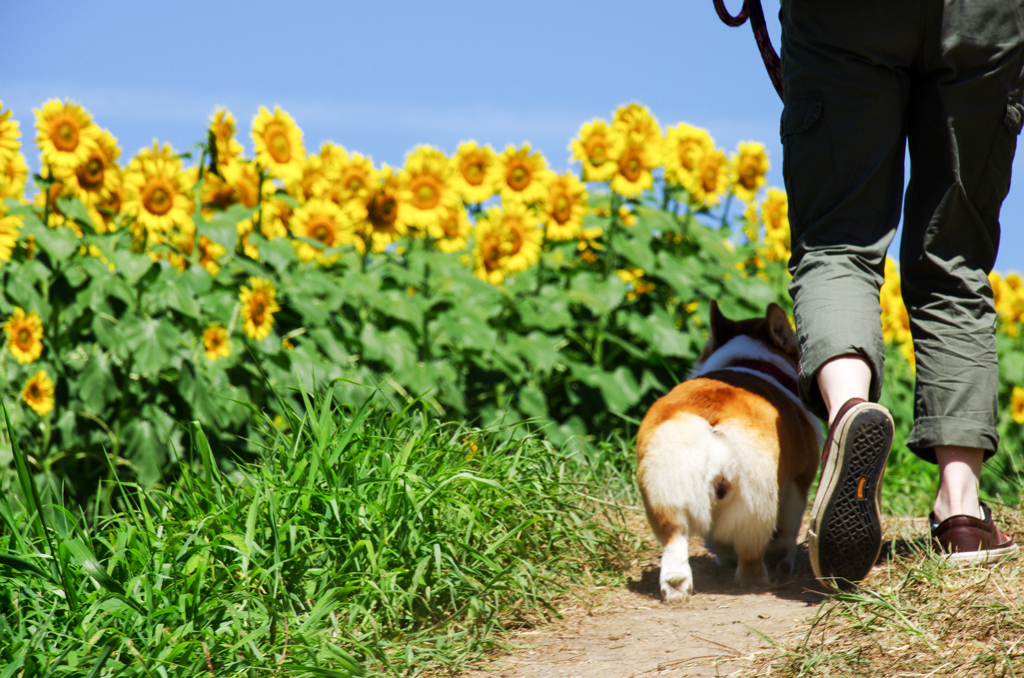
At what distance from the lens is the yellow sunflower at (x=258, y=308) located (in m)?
4.12

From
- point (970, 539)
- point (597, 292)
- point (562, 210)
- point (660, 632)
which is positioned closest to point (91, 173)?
point (562, 210)

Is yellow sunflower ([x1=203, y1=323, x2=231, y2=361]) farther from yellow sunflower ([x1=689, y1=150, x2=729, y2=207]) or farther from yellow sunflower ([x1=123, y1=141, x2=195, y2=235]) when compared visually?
yellow sunflower ([x1=689, y1=150, x2=729, y2=207])

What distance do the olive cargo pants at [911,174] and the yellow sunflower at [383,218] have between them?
2537mm

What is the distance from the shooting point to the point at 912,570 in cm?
227

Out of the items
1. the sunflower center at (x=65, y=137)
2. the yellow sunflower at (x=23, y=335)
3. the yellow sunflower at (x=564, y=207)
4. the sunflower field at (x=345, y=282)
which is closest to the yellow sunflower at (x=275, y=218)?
the sunflower field at (x=345, y=282)

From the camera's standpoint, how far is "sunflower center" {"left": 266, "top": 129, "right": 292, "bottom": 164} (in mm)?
4484

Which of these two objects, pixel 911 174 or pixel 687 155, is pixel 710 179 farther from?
pixel 911 174

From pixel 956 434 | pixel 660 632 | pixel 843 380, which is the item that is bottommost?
pixel 660 632

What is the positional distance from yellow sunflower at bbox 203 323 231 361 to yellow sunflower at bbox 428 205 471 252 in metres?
1.33

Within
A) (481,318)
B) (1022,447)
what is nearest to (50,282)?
(481,318)

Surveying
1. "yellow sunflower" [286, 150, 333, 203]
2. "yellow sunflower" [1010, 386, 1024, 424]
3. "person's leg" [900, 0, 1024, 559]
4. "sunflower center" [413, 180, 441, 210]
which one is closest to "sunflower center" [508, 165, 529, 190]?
"sunflower center" [413, 180, 441, 210]

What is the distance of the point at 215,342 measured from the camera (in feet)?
13.5

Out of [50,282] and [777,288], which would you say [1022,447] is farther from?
[50,282]

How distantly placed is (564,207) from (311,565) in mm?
3134
